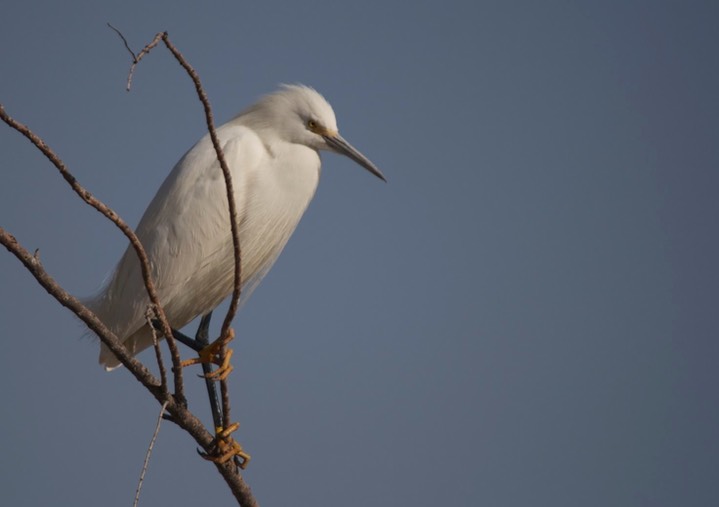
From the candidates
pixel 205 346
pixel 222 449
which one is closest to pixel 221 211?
pixel 205 346

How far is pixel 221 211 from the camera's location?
392 cm

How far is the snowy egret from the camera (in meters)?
3.93

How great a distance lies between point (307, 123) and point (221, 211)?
2.24 feet

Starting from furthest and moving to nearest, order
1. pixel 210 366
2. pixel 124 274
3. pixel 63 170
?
pixel 124 274
pixel 210 366
pixel 63 170

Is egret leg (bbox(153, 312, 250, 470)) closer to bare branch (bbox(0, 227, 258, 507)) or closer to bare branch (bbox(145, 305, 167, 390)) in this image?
bare branch (bbox(0, 227, 258, 507))

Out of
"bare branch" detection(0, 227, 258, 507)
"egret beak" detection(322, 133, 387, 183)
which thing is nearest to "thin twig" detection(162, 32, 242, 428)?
"bare branch" detection(0, 227, 258, 507)

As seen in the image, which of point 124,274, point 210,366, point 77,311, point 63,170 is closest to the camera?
point 63,170

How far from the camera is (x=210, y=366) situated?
150 inches

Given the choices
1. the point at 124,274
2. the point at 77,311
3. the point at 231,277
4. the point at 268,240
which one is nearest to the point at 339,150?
the point at 268,240

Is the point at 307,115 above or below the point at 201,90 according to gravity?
above

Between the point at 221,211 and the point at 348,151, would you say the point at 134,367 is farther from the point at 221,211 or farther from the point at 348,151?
the point at 348,151

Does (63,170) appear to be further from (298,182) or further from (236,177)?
(298,182)

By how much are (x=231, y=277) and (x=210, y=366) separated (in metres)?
0.51

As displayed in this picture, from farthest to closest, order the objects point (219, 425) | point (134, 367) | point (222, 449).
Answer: point (219, 425) < point (222, 449) < point (134, 367)
